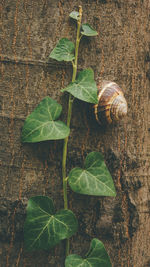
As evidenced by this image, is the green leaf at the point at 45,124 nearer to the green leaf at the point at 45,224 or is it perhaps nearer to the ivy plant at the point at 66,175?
the ivy plant at the point at 66,175

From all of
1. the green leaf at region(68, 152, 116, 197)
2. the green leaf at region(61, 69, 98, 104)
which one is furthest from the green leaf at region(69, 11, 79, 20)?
the green leaf at region(68, 152, 116, 197)

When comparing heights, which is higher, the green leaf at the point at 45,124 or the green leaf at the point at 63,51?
the green leaf at the point at 63,51

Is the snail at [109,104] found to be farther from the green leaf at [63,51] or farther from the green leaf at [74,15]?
the green leaf at [74,15]

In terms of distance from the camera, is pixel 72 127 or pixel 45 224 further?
pixel 72 127

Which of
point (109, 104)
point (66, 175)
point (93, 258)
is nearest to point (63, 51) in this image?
point (109, 104)

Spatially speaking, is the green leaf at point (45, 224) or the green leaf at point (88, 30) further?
the green leaf at point (88, 30)

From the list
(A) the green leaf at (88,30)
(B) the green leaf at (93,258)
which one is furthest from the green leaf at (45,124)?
(B) the green leaf at (93,258)

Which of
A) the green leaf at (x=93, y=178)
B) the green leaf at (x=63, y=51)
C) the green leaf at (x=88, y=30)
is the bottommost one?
the green leaf at (x=93, y=178)

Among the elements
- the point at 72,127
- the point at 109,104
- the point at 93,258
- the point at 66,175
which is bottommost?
the point at 93,258

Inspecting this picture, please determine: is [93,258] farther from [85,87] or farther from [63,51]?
[63,51]
